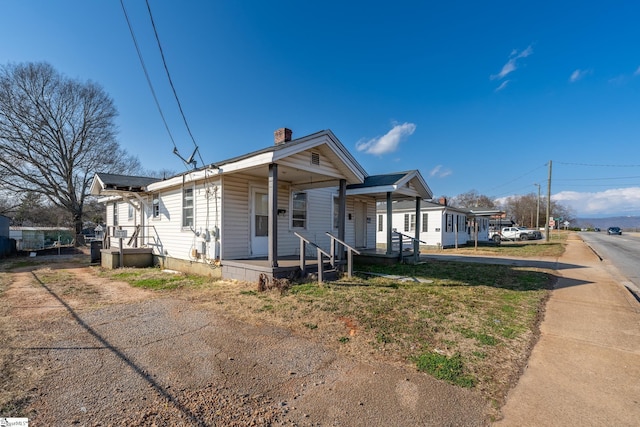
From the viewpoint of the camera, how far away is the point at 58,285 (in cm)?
800

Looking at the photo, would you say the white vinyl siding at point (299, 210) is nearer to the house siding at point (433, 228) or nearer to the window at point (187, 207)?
the window at point (187, 207)

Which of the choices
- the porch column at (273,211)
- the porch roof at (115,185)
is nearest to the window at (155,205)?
the porch roof at (115,185)

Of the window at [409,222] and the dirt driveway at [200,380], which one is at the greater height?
the window at [409,222]

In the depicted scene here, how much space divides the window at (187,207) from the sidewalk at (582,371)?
361 inches

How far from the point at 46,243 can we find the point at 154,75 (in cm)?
2594

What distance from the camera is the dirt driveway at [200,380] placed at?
2.49 metres

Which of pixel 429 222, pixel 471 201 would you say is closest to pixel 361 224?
pixel 429 222

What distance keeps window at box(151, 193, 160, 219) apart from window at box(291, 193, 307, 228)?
5285 millimetres

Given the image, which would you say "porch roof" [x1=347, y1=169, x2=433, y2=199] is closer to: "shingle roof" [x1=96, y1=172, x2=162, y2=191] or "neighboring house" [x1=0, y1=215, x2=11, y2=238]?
"shingle roof" [x1=96, y1=172, x2=162, y2=191]

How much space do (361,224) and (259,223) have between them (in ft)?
19.2

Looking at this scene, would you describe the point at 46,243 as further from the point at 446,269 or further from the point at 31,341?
the point at 446,269

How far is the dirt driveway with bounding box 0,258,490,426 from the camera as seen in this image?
2492 mm

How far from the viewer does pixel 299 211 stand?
10602 millimetres

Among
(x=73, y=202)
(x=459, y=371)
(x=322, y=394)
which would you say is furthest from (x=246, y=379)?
(x=73, y=202)
